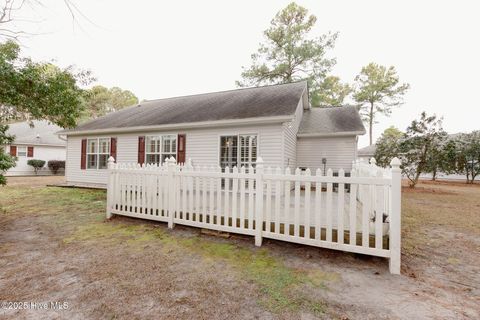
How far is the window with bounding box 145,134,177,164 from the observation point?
9211mm

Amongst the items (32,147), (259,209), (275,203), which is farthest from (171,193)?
(32,147)

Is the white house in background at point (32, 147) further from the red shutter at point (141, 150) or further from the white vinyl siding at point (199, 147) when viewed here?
the red shutter at point (141, 150)

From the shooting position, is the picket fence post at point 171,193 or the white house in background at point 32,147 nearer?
the picket fence post at point 171,193

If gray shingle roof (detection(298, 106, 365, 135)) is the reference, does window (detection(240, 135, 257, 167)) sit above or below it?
below

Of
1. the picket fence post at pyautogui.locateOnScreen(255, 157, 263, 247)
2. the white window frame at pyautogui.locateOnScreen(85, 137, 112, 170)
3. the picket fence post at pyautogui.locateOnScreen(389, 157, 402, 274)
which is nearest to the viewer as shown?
the picket fence post at pyautogui.locateOnScreen(389, 157, 402, 274)

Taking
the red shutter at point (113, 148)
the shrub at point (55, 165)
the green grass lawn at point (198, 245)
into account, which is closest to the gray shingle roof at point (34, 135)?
the shrub at point (55, 165)

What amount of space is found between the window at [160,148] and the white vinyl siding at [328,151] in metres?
5.92

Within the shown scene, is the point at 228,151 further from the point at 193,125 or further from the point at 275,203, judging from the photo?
the point at 275,203

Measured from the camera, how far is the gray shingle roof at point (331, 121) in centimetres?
956

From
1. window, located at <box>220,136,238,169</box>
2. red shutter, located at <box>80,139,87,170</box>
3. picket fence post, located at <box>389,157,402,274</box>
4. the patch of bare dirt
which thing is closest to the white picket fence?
picket fence post, located at <box>389,157,402,274</box>

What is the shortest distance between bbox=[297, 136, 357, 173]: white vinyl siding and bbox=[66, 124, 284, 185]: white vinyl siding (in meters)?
3.45

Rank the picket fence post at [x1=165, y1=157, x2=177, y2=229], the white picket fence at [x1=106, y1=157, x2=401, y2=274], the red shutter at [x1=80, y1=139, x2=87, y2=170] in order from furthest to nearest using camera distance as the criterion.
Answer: the red shutter at [x1=80, y1=139, x2=87, y2=170] < the picket fence post at [x1=165, y1=157, x2=177, y2=229] < the white picket fence at [x1=106, y1=157, x2=401, y2=274]

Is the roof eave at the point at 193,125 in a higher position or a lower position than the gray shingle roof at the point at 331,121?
lower

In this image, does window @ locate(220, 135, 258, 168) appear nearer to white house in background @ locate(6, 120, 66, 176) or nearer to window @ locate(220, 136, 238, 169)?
window @ locate(220, 136, 238, 169)
